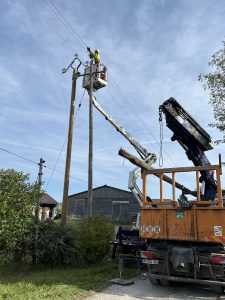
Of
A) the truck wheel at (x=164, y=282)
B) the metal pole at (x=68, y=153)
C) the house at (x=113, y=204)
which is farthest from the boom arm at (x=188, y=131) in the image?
the house at (x=113, y=204)

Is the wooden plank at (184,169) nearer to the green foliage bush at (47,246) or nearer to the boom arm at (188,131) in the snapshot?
the boom arm at (188,131)

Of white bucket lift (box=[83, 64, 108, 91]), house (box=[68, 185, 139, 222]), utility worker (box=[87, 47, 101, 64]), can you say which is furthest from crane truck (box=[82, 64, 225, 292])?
house (box=[68, 185, 139, 222])

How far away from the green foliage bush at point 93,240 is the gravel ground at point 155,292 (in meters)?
2.91

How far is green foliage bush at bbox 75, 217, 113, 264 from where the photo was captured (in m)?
12.6

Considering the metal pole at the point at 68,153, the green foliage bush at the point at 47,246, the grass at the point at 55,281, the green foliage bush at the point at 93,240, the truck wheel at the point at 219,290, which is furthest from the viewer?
the metal pole at the point at 68,153

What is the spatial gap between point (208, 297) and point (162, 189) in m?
2.94

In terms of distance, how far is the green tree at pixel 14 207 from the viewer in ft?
33.9

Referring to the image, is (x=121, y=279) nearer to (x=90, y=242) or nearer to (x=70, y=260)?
(x=90, y=242)

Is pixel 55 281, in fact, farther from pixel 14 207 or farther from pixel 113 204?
pixel 113 204

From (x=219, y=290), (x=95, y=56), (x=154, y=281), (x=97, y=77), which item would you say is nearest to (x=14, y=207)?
(x=154, y=281)

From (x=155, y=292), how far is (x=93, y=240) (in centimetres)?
395

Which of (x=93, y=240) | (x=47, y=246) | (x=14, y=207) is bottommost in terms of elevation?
(x=47, y=246)

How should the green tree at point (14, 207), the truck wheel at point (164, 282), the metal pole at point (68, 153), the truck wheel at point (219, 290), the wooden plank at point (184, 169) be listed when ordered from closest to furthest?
the truck wheel at point (219, 290) → the wooden plank at point (184, 169) → the truck wheel at point (164, 282) → the green tree at point (14, 207) → the metal pole at point (68, 153)

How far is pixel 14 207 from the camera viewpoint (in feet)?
35.6
